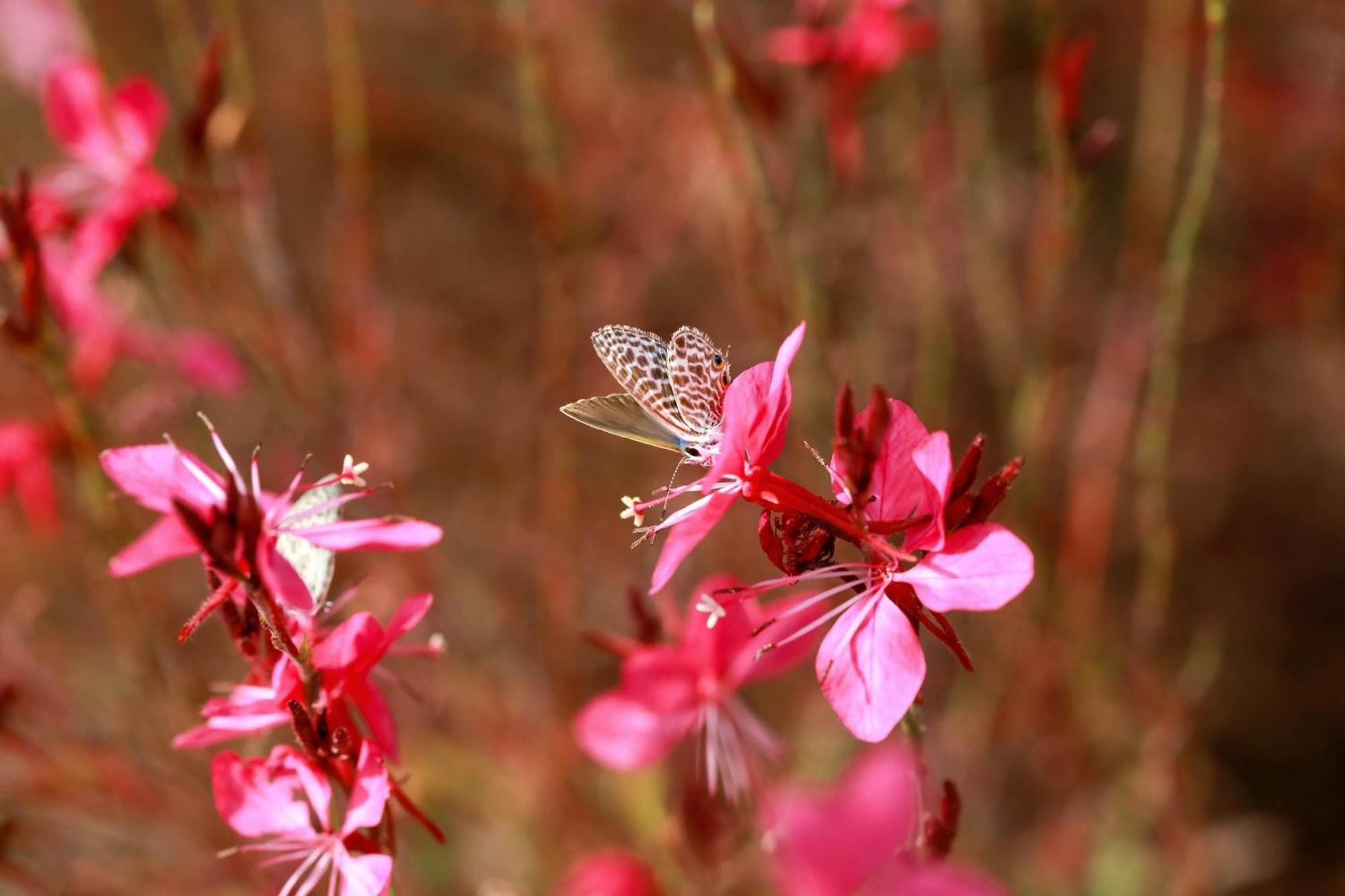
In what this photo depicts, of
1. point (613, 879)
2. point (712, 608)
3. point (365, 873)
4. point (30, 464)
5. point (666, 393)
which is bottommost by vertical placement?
point (613, 879)

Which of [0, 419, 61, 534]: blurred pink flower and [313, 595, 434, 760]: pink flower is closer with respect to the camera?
[313, 595, 434, 760]: pink flower

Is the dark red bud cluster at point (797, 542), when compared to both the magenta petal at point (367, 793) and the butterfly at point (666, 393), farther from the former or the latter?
the magenta petal at point (367, 793)

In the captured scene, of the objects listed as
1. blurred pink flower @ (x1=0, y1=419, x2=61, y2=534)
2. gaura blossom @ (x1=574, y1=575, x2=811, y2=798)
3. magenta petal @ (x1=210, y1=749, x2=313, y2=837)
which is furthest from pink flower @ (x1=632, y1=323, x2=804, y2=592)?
blurred pink flower @ (x1=0, y1=419, x2=61, y2=534)

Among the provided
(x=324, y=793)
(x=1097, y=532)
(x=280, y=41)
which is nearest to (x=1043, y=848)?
(x=1097, y=532)

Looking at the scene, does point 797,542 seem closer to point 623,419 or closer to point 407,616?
point 623,419

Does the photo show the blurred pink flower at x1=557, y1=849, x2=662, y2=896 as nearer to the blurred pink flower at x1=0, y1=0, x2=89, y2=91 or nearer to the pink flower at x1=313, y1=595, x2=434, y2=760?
the pink flower at x1=313, y1=595, x2=434, y2=760

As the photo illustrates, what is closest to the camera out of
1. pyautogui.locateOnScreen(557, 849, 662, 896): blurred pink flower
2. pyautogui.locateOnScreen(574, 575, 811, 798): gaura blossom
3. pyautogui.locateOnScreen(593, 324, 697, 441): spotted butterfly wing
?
pyautogui.locateOnScreen(593, 324, 697, 441): spotted butterfly wing

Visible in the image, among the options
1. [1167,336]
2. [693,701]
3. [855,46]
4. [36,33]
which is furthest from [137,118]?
[36,33]
